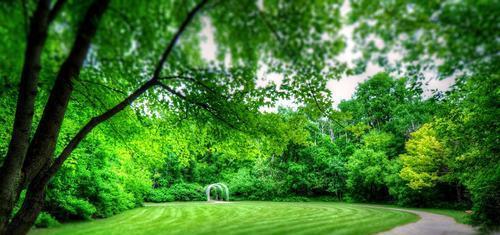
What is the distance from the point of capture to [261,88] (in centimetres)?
702

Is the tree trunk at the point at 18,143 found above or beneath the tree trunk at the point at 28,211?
→ above

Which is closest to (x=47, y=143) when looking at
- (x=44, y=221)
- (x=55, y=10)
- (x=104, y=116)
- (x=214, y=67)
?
(x=104, y=116)

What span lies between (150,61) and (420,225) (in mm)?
13587

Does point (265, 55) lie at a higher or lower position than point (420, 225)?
→ higher

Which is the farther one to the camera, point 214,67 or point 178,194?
point 178,194

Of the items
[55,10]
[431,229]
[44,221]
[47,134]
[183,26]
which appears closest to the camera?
[55,10]

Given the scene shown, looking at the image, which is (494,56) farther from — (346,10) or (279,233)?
(279,233)

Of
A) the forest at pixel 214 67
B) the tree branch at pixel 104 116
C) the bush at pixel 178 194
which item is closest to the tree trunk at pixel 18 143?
the forest at pixel 214 67

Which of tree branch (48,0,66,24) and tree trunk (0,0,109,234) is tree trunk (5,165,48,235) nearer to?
tree trunk (0,0,109,234)

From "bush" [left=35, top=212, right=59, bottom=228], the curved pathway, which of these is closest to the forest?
the curved pathway

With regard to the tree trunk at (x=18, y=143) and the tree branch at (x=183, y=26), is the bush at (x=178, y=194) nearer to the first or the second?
the tree trunk at (x=18, y=143)

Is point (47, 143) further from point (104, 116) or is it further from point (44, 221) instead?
point (44, 221)

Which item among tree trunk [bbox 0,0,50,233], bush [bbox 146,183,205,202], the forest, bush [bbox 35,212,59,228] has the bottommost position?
bush [bbox 35,212,59,228]

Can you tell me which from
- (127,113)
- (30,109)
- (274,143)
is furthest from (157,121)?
(30,109)
